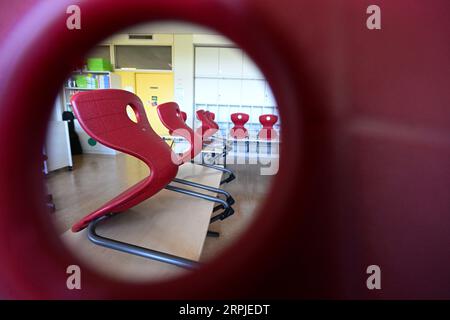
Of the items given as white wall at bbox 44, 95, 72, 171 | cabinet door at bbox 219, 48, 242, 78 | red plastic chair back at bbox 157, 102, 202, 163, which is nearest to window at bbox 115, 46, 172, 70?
cabinet door at bbox 219, 48, 242, 78

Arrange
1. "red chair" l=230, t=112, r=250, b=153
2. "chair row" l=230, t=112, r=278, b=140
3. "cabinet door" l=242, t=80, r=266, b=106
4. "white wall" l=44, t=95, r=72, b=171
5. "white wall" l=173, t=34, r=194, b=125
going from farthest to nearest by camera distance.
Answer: "cabinet door" l=242, t=80, r=266, b=106, "white wall" l=173, t=34, r=194, b=125, "red chair" l=230, t=112, r=250, b=153, "chair row" l=230, t=112, r=278, b=140, "white wall" l=44, t=95, r=72, b=171

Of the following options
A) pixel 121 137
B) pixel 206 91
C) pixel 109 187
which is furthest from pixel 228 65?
pixel 121 137

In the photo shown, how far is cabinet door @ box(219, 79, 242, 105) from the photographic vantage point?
5.04m

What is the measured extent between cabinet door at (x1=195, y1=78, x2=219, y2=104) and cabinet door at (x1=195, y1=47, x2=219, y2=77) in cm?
14

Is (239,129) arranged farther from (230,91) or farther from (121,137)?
(121,137)

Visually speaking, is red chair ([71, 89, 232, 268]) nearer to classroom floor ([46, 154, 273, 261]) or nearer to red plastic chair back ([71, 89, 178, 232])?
red plastic chair back ([71, 89, 178, 232])

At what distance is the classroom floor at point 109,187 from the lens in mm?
1754

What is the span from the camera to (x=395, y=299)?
14.8 inches

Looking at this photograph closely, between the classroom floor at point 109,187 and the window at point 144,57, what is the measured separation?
2.30 m

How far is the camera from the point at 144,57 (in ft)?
16.9

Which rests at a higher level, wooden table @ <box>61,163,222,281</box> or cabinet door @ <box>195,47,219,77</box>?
cabinet door @ <box>195,47,219,77</box>

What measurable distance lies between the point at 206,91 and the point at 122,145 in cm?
463

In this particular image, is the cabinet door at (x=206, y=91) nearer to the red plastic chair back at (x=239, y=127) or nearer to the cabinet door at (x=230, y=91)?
the cabinet door at (x=230, y=91)

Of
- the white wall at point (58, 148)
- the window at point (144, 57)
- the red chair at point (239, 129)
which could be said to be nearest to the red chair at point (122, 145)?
the white wall at point (58, 148)
